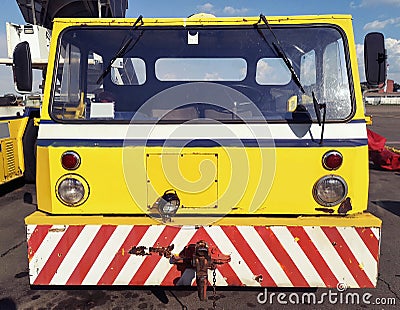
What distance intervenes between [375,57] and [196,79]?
57.9 inches

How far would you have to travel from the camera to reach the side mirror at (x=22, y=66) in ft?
9.29

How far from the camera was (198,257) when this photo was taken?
99.6 inches

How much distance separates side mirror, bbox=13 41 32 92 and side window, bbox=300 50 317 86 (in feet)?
6.99

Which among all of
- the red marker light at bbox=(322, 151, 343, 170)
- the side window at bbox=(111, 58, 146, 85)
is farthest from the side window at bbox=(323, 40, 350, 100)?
the side window at bbox=(111, 58, 146, 85)

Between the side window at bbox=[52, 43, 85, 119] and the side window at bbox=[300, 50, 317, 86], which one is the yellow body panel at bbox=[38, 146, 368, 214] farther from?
the side window at bbox=[300, 50, 317, 86]

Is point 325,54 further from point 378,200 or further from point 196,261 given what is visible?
point 378,200

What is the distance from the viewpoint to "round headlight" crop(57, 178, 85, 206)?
2.76m

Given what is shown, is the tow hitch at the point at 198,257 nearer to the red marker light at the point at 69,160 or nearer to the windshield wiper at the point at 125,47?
the red marker light at the point at 69,160

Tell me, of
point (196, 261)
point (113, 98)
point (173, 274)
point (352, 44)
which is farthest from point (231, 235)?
point (352, 44)

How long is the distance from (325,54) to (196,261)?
6.26 ft

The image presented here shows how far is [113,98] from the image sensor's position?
3150 millimetres

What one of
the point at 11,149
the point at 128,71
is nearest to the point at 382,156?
the point at 128,71

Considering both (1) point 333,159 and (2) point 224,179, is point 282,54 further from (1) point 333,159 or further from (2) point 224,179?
(2) point 224,179

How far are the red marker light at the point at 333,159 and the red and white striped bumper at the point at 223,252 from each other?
0.40m
